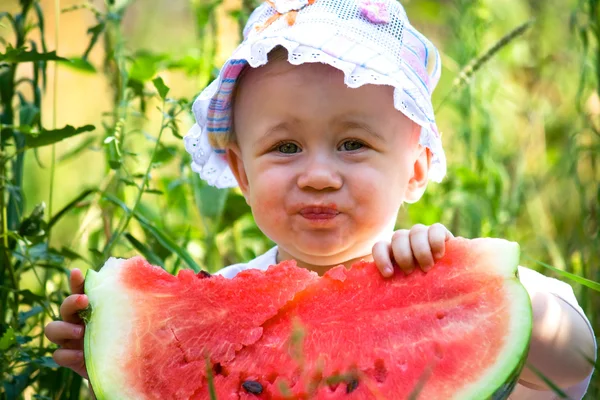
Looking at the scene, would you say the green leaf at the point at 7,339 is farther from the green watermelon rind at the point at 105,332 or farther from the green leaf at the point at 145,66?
the green leaf at the point at 145,66

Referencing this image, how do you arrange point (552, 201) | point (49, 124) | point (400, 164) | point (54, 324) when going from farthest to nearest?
1. point (49, 124)
2. point (552, 201)
3. point (400, 164)
4. point (54, 324)

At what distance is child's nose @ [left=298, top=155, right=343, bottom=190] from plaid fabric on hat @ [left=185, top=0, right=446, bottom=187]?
206 mm

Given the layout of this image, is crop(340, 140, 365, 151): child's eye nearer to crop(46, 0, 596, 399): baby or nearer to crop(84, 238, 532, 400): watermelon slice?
crop(46, 0, 596, 399): baby

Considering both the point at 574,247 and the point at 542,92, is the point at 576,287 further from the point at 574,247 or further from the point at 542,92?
the point at 542,92

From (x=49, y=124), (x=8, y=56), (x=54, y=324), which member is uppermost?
(x=8, y=56)

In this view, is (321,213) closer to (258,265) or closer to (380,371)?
(258,265)

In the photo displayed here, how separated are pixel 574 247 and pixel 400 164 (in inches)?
49.2

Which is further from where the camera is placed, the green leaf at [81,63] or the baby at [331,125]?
the green leaf at [81,63]

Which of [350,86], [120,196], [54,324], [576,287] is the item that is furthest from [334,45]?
[576,287]

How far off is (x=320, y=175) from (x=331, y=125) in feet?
0.44

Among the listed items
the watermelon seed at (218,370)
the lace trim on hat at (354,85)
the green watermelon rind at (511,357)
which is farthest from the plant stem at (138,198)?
the green watermelon rind at (511,357)

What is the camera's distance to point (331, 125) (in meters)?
2.06

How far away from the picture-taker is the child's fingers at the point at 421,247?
5.66 ft

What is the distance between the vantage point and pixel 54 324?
6.02ft
